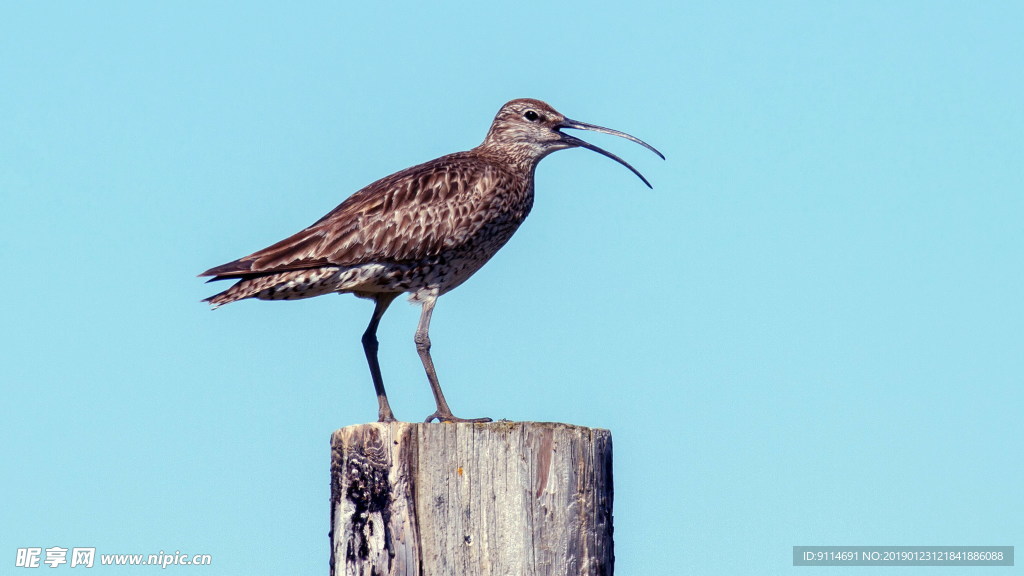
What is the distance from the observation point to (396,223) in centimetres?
1133

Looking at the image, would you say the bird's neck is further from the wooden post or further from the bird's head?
the wooden post

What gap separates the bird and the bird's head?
1.80ft

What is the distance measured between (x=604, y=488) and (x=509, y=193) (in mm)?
5167

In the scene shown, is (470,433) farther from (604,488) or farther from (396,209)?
(396,209)

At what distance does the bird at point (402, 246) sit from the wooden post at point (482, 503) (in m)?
3.12

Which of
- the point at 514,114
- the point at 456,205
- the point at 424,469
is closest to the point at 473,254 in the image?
the point at 456,205

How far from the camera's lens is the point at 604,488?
737cm

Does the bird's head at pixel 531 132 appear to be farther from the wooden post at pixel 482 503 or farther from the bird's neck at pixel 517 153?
the wooden post at pixel 482 503

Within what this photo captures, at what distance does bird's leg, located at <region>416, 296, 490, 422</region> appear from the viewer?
1073 cm

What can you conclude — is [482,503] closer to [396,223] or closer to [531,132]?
[396,223]

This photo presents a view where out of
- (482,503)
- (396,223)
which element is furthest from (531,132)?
(482,503)

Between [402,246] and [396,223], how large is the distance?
0.72ft

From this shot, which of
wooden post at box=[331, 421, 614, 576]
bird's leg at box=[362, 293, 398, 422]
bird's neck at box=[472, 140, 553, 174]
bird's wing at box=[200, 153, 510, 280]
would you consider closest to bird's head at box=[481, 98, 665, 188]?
A: bird's neck at box=[472, 140, 553, 174]

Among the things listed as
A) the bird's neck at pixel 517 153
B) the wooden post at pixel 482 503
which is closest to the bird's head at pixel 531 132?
the bird's neck at pixel 517 153
